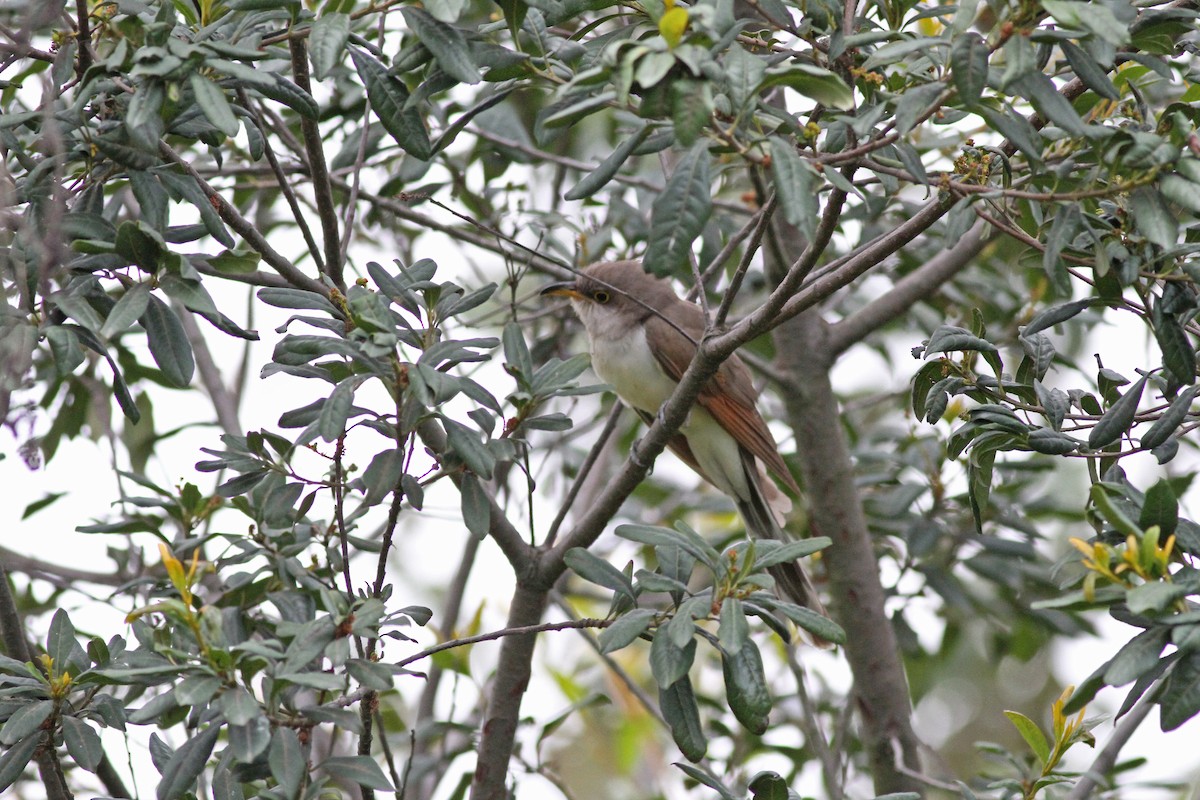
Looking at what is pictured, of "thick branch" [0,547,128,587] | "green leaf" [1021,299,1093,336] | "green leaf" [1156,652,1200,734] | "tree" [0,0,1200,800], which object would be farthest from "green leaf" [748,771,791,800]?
"thick branch" [0,547,128,587]

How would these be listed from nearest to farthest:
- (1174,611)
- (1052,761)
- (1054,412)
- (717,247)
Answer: (1174,611), (1054,412), (1052,761), (717,247)

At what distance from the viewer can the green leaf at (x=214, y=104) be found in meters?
2.50

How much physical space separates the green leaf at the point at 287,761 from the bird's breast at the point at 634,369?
3.49 metres

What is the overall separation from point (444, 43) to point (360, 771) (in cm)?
167

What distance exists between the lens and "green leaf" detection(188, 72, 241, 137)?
2498 mm

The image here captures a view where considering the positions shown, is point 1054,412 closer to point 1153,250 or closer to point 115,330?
point 1153,250

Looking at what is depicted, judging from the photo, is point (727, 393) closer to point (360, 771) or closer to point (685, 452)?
point (685, 452)

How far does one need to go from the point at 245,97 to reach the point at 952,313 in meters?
3.83

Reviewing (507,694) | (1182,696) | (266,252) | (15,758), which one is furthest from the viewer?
(507,694)

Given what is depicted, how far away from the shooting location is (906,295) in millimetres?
5184

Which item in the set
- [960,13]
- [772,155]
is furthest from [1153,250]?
[772,155]

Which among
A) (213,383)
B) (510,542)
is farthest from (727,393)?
(213,383)

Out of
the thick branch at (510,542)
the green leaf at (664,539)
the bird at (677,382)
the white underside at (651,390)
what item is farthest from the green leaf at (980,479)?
the white underside at (651,390)

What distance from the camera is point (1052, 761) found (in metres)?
3.04
